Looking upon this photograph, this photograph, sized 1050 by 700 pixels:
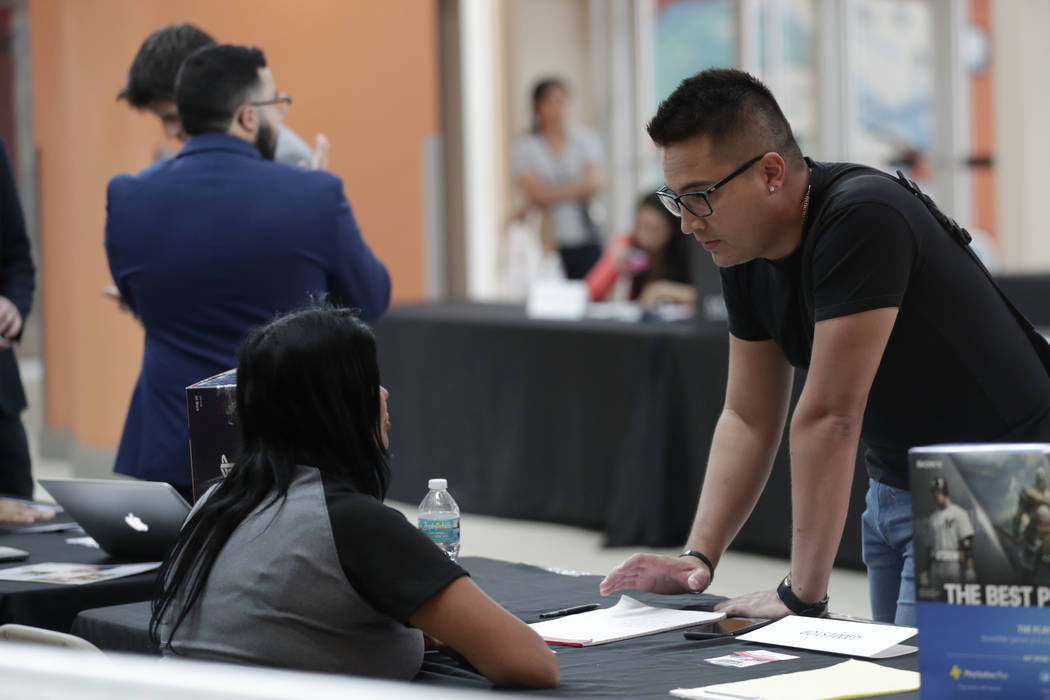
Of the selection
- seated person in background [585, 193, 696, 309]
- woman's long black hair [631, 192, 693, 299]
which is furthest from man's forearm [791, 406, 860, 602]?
woman's long black hair [631, 192, 693, 299]

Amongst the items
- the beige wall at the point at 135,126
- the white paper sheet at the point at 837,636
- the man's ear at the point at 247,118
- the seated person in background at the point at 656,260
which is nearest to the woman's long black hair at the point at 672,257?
the seated person in background at the point at 656,260

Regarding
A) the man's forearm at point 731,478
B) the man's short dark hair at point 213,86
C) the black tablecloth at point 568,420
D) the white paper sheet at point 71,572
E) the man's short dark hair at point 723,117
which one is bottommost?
the black tablecloth at point 568,420

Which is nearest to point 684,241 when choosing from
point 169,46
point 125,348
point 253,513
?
point 125,348

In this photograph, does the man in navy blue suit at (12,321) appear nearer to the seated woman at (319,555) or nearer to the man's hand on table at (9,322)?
the man's hand on table at (9,322)

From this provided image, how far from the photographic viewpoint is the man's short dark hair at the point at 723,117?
1808 mm

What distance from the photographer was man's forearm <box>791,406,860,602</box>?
5.80 feet

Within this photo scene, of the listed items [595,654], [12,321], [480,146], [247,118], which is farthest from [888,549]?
[480,146]

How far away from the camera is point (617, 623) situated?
1841mm

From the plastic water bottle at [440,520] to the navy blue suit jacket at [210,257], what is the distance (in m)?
0.57

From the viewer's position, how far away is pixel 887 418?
1896mm

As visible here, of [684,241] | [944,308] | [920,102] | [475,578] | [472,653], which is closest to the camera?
[472,653]

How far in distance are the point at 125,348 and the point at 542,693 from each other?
525 centimetres

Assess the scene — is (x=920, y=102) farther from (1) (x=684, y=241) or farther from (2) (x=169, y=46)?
(2) (x=169, y=46)

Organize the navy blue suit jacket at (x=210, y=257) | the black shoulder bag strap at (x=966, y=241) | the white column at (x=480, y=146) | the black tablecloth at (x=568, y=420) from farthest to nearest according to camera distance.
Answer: the white column at (x=480, y=146) → the black tablecloth at (x=568, y=420) → the navy blue suit jacket at (x=210, y=257) → the black shoulder bag strap at (x=966, y=241)
